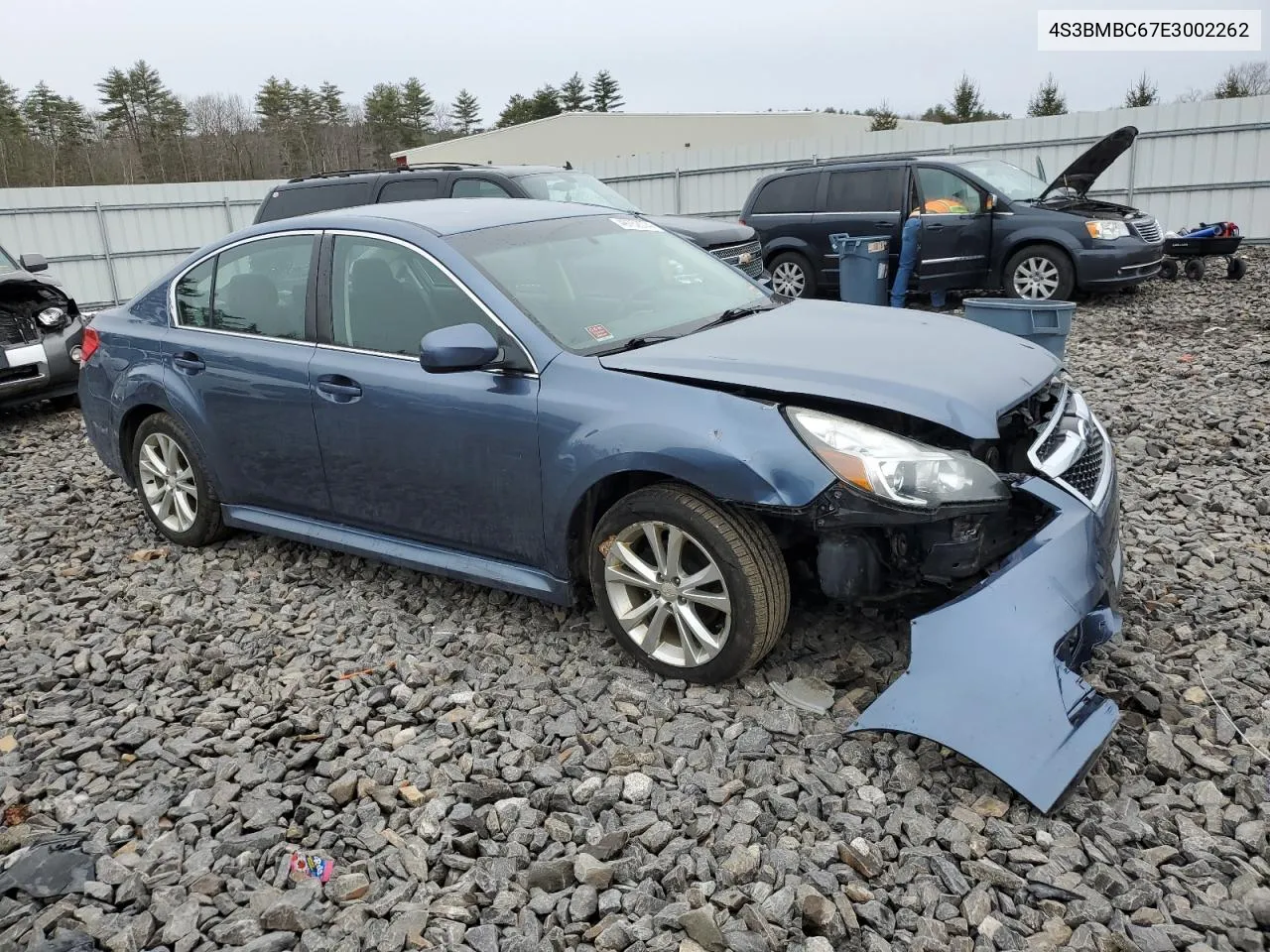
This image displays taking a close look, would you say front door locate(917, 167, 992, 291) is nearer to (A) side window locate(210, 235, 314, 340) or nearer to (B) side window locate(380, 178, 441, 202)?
(B) side window locate(380, 178, 441, 202)

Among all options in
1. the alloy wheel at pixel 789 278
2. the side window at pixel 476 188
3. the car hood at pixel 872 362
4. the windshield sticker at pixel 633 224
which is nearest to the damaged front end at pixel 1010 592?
the car hood at pixel 872 362

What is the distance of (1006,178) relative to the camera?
38.7ft

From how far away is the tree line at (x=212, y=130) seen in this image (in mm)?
51344

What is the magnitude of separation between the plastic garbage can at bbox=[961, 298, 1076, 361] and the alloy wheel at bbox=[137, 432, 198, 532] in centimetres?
479

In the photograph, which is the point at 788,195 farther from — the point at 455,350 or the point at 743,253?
the point at 455,350

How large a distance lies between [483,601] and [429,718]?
922 mm

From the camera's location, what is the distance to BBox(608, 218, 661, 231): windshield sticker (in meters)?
4.61

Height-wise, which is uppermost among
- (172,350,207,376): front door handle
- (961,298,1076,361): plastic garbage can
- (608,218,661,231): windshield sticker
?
(608,218,661,231): windshield sticker

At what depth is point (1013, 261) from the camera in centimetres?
1130

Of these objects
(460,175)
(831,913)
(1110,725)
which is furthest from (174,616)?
(460,175)

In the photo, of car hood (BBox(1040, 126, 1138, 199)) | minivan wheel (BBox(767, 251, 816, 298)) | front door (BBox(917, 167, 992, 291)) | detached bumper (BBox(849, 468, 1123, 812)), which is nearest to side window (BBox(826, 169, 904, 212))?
front door (BBox(917, 167, 992, 291))

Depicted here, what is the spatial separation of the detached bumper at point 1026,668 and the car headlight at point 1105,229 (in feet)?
29.6

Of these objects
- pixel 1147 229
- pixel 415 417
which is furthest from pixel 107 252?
pixel 415 417

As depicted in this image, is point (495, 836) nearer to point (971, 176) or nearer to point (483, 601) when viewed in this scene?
point (483, 601)
